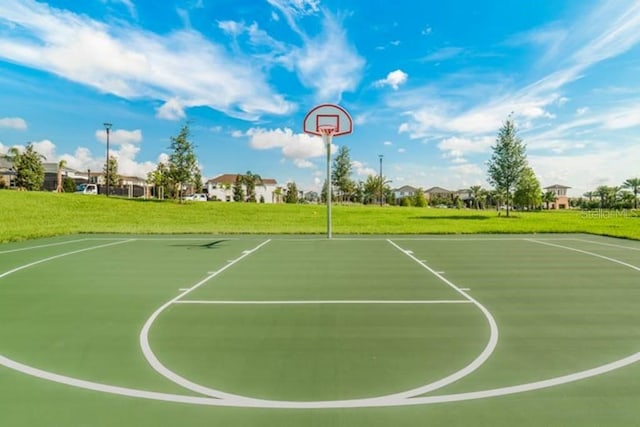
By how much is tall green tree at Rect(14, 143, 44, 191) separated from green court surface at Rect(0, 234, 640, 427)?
37.5m

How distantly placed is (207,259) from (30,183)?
39.5 metres

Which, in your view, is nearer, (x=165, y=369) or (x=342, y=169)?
(x=165, y=369)

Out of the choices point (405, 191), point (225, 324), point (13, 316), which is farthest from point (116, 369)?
point (405, 191)

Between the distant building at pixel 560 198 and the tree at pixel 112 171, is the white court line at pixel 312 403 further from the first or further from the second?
the distant building at pixel 560 198

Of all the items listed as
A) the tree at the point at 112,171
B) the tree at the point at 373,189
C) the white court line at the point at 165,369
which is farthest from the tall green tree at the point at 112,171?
the white court line at the point at 165,369

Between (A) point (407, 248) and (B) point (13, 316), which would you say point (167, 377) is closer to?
(B) point (13, 316)

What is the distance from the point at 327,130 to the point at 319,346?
35.9 feet

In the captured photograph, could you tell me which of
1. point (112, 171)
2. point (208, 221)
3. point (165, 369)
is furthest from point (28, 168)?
point (165, 369)

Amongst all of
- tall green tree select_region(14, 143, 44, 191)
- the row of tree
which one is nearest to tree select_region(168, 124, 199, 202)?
tall green tree select_region(14, 143, 44, 191)

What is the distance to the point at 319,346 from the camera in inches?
139

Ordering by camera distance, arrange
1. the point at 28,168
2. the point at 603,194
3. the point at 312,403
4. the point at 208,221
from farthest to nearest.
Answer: the point at 603,194 < the point at 28,168 < the point at 208,221 < the point at 312,403

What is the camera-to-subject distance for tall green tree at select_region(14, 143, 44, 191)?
35.4 meters

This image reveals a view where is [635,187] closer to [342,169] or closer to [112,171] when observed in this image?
[342,169]

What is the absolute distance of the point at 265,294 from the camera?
546cm
